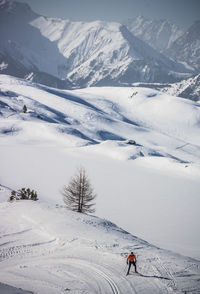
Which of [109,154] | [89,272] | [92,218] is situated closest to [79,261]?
[89,272]

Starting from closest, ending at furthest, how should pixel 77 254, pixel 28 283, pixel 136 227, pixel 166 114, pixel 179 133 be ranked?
pixel 28 283 < pixel 77 254 < pixel 136 227 < pixel 179 133 < pixel 166 114

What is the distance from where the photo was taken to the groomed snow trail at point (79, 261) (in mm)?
12672

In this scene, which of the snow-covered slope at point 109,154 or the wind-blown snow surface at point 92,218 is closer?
the wind-blown snow surface at point 92,218

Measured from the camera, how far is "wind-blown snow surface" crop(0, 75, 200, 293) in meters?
13.5

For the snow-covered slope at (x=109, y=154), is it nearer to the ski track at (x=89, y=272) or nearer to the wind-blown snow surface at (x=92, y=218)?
the wind-blown snow surface at (x=92, y=218)

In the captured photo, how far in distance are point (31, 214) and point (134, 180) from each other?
2223cm

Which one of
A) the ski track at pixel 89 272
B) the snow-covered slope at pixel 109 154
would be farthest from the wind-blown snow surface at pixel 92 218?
the snow-covered slope at pixel 109 154

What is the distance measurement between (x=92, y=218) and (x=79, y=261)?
774 cm

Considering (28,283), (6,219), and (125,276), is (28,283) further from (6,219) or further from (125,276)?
(6,219)

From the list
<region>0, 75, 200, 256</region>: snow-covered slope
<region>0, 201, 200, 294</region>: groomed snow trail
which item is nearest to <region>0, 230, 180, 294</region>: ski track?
<region>0, 201, 200, 294</region>: groomed snow trail

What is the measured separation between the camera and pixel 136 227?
25.3 meters

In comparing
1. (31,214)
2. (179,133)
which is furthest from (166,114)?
(31,214)

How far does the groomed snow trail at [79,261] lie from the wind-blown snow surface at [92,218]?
51mm

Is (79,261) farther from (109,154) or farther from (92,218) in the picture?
(109,154)
